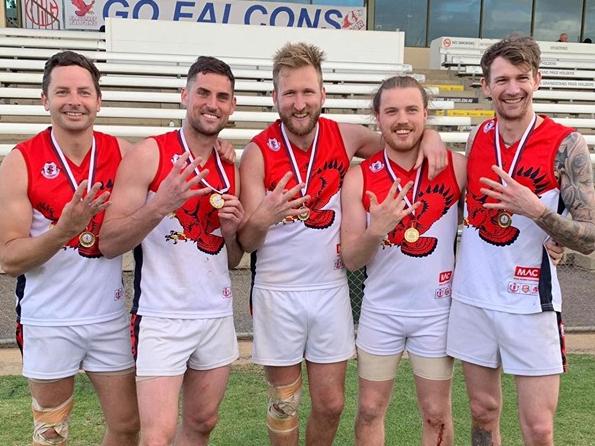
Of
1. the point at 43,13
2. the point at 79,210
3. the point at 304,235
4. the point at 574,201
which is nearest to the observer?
the point at 79,210

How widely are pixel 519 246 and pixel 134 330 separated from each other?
69.9 inches

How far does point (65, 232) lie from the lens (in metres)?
2.33

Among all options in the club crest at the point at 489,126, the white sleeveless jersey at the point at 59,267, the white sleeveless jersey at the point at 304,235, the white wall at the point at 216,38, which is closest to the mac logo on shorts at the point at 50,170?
the white sleeveless jersey at the point at 59,267

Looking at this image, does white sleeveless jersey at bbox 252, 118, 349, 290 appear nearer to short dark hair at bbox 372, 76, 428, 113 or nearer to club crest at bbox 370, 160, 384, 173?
club crest at bbox 370, 160, 384, 173

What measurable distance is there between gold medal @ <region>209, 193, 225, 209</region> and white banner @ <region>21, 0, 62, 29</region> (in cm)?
1256

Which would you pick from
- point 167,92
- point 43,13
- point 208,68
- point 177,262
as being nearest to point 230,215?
point 177,262

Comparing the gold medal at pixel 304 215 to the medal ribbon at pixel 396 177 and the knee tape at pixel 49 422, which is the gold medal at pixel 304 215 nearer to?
the medal ribbon at pixel 396 177

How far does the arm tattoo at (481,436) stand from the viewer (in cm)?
278

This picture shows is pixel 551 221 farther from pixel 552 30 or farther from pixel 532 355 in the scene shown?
pixel 552 30

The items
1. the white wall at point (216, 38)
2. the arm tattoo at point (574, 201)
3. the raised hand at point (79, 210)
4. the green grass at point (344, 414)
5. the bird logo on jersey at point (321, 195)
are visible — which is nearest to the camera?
the raised hand at point (79, 210)

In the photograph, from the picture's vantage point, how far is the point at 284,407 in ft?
9.66

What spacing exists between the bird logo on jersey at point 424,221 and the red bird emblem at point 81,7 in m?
12.6

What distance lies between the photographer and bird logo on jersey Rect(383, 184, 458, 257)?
279 cm

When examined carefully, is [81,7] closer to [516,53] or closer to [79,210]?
[79,210]
